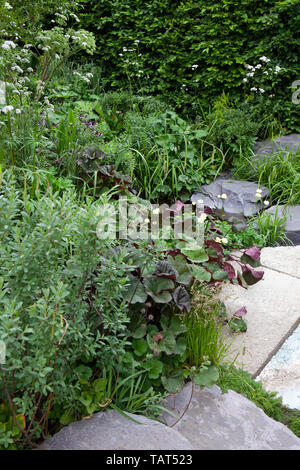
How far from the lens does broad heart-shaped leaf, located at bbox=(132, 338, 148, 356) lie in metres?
2.02

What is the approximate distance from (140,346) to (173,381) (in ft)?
0.68

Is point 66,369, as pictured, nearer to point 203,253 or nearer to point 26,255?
point 26,255

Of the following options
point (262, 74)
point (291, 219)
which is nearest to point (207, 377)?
point (291, 219)

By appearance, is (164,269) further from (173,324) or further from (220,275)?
(220,275)

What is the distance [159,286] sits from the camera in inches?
83.4

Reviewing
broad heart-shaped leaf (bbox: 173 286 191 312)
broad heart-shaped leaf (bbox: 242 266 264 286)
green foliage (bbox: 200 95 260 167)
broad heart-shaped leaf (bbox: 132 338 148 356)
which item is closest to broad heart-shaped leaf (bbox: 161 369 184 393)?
broad heart-shaped leaf (bbox: 132 338 148 356)

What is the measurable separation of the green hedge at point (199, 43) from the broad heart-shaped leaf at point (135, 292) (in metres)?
4.03

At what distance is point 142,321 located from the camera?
206cm

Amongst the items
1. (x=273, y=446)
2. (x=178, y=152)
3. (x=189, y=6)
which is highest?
(x=189, y=6)

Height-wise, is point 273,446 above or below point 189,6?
below

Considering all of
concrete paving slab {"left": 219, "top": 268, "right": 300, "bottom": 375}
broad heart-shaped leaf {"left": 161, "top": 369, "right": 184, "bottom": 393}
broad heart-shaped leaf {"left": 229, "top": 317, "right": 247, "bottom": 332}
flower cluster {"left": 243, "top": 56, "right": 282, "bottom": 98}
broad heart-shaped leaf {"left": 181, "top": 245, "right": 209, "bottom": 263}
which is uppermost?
flower cluster {"left": 243, "top": 56, "right": 282, "bottom": 98}

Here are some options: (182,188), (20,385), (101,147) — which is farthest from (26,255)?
(182,188)

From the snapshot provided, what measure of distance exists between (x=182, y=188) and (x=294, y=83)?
209cm

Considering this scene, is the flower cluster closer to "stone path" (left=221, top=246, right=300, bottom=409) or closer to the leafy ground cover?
the leafy ground cover
